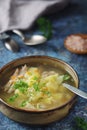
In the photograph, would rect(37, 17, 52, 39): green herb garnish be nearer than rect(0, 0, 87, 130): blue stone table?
No

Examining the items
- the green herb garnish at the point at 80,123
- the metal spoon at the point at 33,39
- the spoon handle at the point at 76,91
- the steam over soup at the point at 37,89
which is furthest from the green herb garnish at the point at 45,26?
the green herb garnish at the point at 80,123

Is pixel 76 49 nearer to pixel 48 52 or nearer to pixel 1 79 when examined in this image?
pixel 48 52

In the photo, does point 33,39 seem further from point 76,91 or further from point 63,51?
point 76,91

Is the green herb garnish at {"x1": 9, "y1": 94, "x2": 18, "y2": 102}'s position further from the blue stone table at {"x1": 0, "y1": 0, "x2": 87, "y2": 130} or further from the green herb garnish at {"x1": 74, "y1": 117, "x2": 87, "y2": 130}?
the green herb garnish at {"x1": 74, "y1": 117, "x2": 87, "y2": 130}

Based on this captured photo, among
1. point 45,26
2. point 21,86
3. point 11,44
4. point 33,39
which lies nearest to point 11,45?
point 11,44

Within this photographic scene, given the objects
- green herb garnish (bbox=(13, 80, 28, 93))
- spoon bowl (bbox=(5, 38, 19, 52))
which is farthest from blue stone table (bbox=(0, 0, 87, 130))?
green herb garnish (bbox=(13, 80, 28, 93))

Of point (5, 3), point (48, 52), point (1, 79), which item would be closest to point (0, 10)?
point (5, 3)
